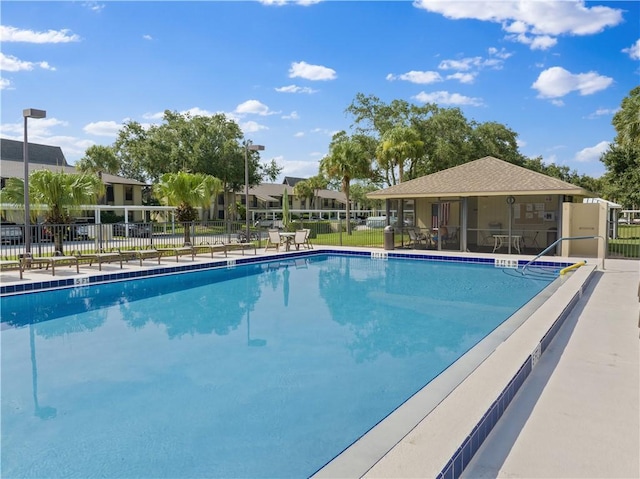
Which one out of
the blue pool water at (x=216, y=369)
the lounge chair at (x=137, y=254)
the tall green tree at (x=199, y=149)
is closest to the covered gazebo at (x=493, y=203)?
the blue pool water at (x=216, y=369)

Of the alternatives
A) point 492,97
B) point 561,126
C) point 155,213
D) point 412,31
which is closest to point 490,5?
point 412,31

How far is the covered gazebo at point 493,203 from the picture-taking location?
55.9ft

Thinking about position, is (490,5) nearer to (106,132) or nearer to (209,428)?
(209,428)

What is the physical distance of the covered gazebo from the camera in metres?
17.0

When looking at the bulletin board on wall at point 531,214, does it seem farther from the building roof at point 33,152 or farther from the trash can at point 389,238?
the building roof at point 33,152

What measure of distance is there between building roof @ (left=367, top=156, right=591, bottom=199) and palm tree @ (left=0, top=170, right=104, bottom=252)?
11595mm

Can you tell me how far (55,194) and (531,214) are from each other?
1855cm

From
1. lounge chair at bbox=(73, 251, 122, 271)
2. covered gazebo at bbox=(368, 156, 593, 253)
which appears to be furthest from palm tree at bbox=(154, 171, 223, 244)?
covered gazebo at bbox=(368, 156, 593, 253)

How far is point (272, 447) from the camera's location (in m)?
3.83

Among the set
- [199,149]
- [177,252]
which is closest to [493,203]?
[177,252]

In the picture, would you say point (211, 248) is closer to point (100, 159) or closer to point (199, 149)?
point (199, 149)

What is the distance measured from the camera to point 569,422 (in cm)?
363

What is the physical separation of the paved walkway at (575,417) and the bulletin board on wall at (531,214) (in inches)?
544

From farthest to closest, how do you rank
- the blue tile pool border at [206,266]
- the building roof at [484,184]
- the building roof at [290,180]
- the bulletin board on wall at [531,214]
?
the building roof at [290,180] < the bulletin board on wall at [531,214] < the building roof at [484,184] < the blue tile pool border at [206,266]
